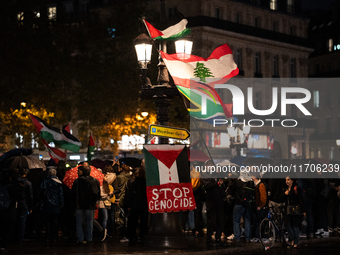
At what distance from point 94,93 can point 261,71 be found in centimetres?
2737

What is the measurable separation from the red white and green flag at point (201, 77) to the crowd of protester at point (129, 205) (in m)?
1.30

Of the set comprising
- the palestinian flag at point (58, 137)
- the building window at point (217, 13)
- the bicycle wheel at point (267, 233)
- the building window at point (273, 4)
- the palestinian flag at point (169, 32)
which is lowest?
the bicycle wheel at point (267, 233)

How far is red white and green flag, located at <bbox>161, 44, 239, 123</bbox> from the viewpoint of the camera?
13.8 m

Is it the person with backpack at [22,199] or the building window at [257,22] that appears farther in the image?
the building window at [257,22]

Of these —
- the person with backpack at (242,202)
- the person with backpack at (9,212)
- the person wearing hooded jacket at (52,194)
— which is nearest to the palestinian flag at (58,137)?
the person wearing hooded jacket at (52,194)

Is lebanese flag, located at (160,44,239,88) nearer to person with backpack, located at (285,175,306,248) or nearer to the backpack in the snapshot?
person with backpack, located at (285,175,306,248)

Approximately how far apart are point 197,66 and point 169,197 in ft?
10.6

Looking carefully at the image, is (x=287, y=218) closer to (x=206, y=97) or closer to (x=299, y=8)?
(x=206, y=97)

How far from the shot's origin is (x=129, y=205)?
14328mm

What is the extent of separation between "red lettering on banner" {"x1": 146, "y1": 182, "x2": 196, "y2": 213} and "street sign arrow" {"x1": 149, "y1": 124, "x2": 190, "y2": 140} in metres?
1.08

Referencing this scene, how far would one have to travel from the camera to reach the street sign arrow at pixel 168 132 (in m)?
12.6

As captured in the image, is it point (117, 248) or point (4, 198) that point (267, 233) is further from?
point (4, 198)

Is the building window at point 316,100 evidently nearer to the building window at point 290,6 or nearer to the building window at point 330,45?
the building window at point 330,45

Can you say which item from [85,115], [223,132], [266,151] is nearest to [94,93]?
[85,115]
